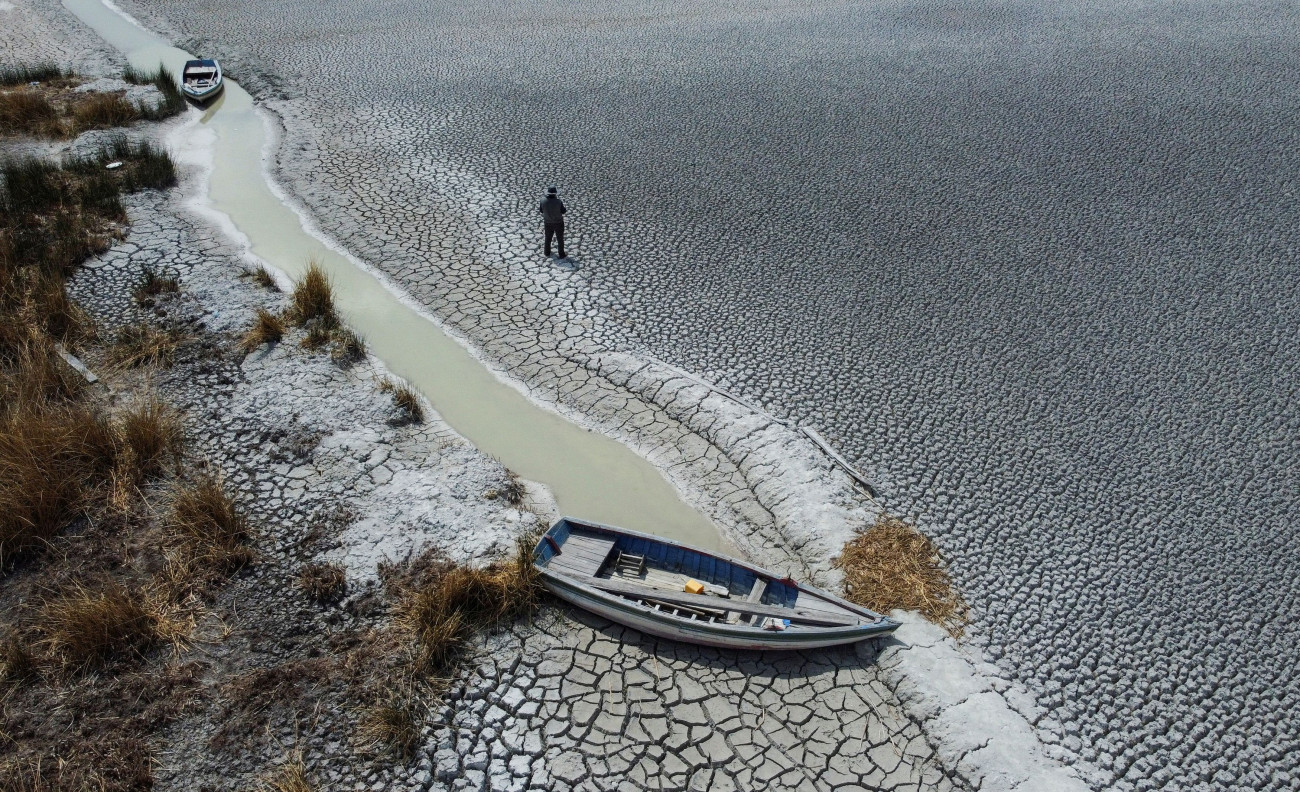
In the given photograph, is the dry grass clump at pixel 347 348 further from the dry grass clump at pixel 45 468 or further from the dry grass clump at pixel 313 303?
the dry grass clump at pixel 45 468

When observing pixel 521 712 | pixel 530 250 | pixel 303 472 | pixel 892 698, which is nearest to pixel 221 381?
pixel 303 472

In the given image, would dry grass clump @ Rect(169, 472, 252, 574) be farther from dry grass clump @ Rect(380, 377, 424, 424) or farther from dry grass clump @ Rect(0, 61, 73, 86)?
dry grass clump @ Rect(0, 61, 73, 86)

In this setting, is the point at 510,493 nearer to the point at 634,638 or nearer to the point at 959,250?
the point at 634,638

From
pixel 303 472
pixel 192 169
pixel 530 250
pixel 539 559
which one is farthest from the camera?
pixel 192 169

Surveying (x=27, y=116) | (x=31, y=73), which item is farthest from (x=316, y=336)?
(x=31, y=73)

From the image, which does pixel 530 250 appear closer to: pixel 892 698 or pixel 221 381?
pixel 221 381

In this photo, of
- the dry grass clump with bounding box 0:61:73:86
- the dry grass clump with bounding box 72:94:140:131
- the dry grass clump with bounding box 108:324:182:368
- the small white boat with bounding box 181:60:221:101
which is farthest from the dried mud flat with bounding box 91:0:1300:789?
the dry grass clump with bounding box 108:324:182:368
